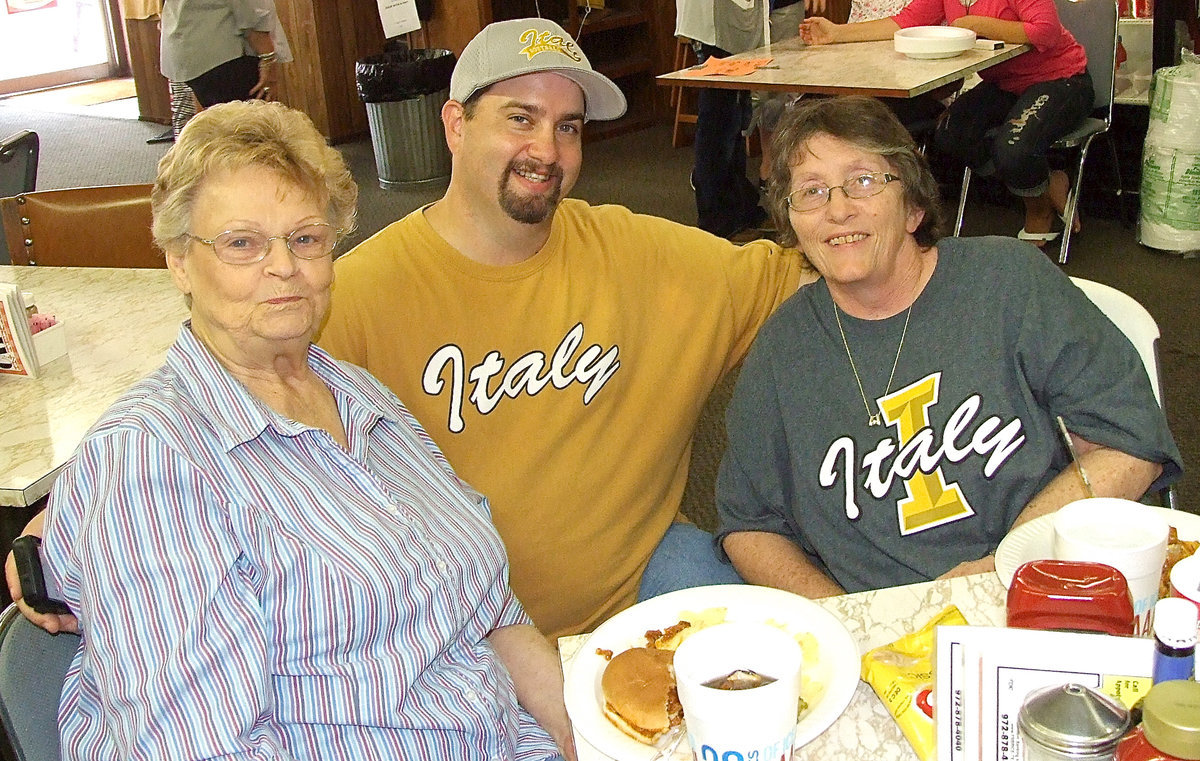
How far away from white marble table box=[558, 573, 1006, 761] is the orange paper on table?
3141mm

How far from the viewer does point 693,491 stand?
3291 mm

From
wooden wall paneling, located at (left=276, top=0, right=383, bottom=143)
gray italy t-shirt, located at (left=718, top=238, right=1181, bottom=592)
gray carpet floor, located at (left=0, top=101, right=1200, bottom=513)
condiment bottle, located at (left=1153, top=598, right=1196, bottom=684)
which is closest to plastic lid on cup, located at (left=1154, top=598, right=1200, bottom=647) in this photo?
condiment bottle, located at (left=1153, top=598, right=1196, bottom=684)

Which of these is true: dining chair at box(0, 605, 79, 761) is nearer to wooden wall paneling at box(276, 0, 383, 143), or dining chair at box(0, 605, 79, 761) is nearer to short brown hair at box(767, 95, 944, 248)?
short brown hair at box(767, 95, 944, 248)

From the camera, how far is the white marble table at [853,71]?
3805 mm

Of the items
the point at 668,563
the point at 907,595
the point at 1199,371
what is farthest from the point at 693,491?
the point at 907,595

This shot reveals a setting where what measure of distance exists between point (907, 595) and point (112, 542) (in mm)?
843

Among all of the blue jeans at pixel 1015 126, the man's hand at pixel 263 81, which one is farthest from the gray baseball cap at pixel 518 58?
the man's hand at pixel 263 81

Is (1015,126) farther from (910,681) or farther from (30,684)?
(30,684)

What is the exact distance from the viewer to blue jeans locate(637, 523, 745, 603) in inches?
75.2

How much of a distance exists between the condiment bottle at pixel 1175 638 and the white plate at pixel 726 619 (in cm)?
33

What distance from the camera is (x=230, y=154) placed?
4.59 feet

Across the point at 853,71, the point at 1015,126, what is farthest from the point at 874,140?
the point at 1015,126

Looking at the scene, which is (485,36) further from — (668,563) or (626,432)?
(668,563)

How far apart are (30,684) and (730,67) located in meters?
3.53
